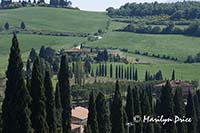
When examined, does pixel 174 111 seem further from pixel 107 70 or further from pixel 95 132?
pixel 107 70

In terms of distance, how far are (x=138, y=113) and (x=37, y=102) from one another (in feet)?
103

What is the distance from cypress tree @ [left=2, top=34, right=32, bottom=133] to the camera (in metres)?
49.3

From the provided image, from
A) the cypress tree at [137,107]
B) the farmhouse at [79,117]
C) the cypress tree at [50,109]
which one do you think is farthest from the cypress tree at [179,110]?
the cypress tree at [50,109]

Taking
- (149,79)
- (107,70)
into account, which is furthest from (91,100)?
(107,70)

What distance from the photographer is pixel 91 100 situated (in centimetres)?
7212

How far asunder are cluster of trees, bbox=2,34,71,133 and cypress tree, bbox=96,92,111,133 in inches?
454

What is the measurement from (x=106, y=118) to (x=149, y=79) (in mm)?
102557

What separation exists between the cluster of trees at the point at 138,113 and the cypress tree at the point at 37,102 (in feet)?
62.9

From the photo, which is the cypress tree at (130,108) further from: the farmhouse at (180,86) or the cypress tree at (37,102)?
the farmhouse at (180,86)

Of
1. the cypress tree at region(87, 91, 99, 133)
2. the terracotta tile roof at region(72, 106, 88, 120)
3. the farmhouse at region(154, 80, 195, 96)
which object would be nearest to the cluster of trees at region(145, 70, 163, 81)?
the farmhouse at region(154, 80, 195, 96)

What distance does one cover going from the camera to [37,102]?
53188 mm

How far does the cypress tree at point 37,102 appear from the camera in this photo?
174ft

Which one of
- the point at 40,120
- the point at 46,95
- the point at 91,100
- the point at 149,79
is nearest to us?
the point at 40,120

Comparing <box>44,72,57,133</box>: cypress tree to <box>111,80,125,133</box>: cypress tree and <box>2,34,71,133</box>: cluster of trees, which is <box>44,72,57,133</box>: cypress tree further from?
<box>111,80,125,133</box>: cypress tree
